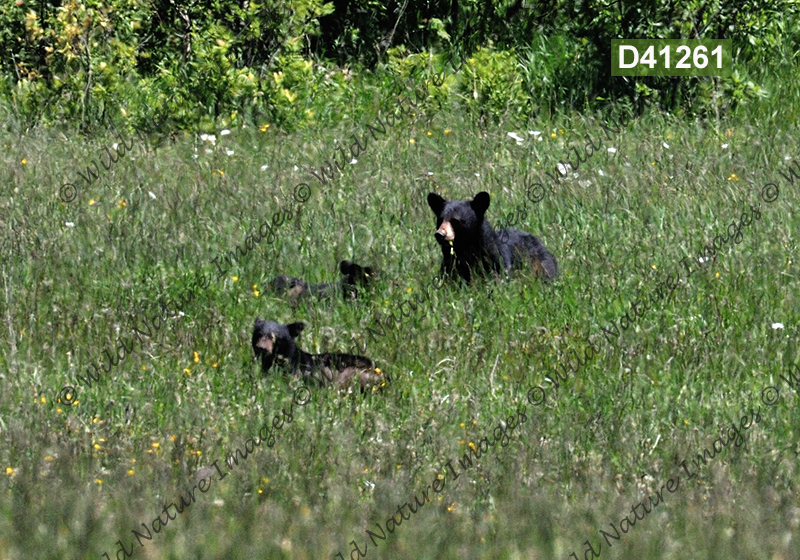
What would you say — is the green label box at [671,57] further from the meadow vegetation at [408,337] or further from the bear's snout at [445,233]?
the bear's snout at [445,233]

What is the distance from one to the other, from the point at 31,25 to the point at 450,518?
30.4 ft

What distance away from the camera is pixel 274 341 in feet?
21.8

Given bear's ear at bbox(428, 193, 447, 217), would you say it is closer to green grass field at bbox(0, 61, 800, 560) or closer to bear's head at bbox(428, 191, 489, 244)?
bear's head at bbox(428, 191, 489, 244)

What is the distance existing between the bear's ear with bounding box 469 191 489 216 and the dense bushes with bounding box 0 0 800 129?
147 inches

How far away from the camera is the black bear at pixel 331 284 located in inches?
301

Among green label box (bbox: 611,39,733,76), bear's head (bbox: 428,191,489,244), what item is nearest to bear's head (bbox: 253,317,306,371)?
bear's head (bbox: 428,191,489,244)

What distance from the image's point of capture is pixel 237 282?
7.83 meters

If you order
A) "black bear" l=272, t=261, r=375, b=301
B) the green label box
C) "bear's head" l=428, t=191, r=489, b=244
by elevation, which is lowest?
the green label box

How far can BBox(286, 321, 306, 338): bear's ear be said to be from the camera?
22.5 feet

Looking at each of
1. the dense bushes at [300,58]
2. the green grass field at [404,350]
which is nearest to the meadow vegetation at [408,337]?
the green grass field at [404,350]

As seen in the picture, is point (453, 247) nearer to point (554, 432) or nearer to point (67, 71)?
point (554, 432)

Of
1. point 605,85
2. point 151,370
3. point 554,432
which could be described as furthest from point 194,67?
point 554,432

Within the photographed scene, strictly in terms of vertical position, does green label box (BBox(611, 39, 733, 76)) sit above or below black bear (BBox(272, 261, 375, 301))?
below

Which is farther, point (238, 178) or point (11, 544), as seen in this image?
point (238, 178)
